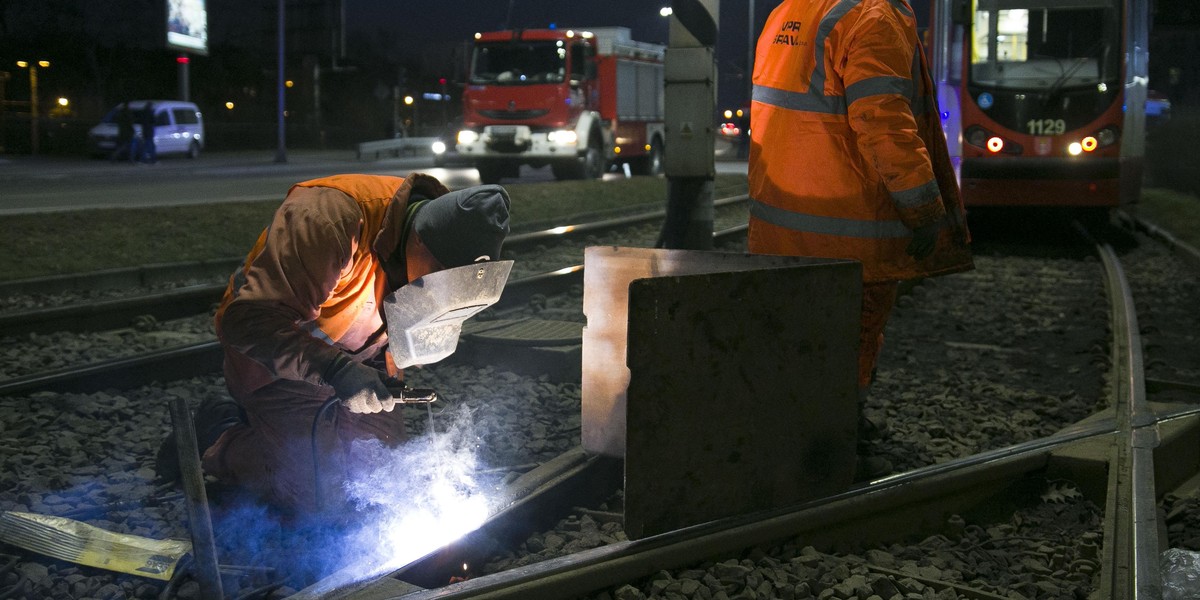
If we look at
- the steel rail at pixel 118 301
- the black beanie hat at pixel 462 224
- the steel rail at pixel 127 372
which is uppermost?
the black beanie hat at pixel 462 224

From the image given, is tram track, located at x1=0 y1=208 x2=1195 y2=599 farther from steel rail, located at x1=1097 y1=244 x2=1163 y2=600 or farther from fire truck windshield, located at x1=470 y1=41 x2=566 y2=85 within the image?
fire truck windshield, located at x1=470 y1=41 x2=566 y2=85

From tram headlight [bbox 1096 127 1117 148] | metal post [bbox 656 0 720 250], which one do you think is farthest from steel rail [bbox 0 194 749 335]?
tram headlight [bbox 1096 127 1117 148]

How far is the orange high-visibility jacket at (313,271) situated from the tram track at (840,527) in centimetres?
76

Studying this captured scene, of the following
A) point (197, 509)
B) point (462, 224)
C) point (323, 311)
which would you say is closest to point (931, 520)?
point (462, 224)

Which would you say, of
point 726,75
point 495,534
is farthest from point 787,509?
point 726,75

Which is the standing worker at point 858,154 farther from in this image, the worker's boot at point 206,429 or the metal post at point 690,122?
the metal post at point 690,122

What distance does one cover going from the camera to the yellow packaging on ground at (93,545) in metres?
3.20

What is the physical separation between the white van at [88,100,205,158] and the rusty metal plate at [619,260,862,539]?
27.2 meters

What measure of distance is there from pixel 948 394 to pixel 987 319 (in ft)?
8.14

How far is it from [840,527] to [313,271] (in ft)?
5.81

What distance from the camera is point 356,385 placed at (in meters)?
3.33

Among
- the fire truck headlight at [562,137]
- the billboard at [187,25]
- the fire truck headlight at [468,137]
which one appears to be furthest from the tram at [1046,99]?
the billboard at [187,25]

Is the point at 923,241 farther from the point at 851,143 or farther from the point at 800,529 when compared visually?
the point at 800,529

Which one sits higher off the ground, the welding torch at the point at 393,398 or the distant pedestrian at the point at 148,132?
the distant pedestrian at the point at 148,132
